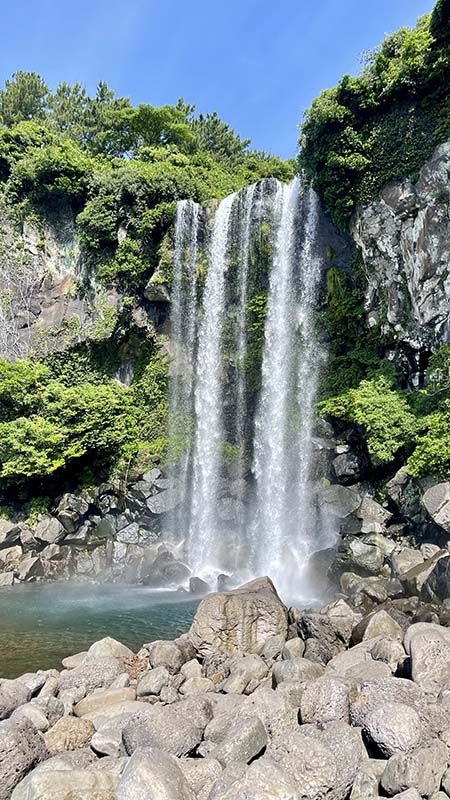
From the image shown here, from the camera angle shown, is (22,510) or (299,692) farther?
(22,510)

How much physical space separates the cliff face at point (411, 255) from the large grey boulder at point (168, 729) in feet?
48.9

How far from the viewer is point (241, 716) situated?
643cm

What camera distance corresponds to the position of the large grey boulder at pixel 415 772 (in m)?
5.00

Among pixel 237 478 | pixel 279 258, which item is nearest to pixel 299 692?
pixel 237 478

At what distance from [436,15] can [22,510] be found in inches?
937

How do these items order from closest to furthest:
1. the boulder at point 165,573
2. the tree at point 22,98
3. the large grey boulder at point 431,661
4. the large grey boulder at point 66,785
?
the large grey boulder at point 66,785
the large grey boulder at point 431,661
the boulder at point 165,573
the tree at point 22,98

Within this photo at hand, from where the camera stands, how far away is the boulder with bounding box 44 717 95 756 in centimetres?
650

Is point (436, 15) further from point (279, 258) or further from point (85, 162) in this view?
point (85, 162)

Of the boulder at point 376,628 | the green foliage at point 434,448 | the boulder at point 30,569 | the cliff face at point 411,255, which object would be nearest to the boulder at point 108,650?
the boulder at point 376,628

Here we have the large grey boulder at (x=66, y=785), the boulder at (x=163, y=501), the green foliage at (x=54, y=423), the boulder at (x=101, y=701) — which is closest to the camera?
the large grey boulder at (x=66, y=785)

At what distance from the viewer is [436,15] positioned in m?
17.6

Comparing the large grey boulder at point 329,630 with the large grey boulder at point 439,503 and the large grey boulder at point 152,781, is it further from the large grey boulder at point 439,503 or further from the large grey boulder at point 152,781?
the large grey boulder at point 439,503

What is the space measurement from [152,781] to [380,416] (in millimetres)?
15020

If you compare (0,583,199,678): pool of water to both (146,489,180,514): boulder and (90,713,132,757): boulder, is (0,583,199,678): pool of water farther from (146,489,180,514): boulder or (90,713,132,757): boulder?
(90,713,132,757): boulder
